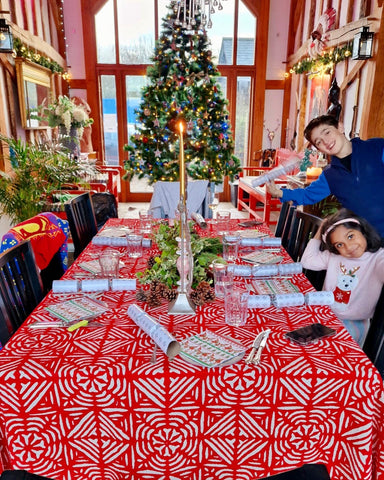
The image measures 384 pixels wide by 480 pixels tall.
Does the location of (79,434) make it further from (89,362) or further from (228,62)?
(228,62)

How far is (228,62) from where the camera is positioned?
275 inches

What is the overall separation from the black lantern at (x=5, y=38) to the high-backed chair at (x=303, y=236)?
3.70m

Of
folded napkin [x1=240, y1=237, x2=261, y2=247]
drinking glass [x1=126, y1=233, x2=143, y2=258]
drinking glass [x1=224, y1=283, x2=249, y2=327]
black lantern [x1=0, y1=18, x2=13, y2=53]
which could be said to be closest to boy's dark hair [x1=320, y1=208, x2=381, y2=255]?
folded napkin [x1=240, y1=237, x2=261, y2=247]

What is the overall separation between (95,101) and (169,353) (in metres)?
6.71

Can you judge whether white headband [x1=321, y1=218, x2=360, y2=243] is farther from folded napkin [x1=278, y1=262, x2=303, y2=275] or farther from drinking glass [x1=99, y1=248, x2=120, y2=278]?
drinking glass [x1=99, y1=248, x2=120, y2=278]

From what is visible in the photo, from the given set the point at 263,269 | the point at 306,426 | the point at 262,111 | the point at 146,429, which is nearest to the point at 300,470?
the point at 306,426

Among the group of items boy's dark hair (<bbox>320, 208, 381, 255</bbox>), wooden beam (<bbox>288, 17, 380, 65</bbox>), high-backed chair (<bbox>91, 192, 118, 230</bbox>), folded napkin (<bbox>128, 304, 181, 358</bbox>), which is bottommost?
high-backed chair (<bbox>91, 192, 118, 230</bbox>)

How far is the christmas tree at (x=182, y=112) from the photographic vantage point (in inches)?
185

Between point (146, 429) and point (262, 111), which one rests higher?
point (262, 111)

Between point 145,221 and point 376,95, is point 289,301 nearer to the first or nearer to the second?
point 145,221

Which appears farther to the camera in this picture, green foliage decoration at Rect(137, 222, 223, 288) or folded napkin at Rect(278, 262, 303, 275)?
folded napkin at Rect(278, 262, 303, 275)

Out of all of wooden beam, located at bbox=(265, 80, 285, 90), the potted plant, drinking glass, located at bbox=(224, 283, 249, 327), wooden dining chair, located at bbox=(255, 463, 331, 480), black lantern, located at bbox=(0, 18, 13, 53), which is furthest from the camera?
wooden beam, located at bbox=(265, 80, 285, 90)

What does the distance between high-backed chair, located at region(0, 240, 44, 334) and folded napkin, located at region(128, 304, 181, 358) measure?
0.44 meters

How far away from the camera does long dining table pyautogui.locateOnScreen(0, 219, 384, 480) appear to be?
3.08 ft
